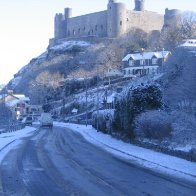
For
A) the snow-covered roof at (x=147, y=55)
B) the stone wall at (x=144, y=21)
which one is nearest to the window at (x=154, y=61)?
the snow-covered roof at (x=147, y=55)

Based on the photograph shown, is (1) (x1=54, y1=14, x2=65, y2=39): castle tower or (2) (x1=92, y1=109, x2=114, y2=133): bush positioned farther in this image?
(1) (x1=54, y1=14, x2=65, y2=39): castle tower

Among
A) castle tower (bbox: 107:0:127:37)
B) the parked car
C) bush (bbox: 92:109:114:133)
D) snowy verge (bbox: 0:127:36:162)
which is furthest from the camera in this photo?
castle tower (bbox: 107:0:127:37)

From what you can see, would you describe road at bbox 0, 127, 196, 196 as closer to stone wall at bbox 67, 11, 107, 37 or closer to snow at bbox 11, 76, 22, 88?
stone wall at bbox 67, 11, 107, 37

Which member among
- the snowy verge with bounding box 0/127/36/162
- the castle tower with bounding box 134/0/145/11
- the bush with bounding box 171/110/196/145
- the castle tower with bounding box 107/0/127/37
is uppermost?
the castle tower with bounding box 134/0/145/11

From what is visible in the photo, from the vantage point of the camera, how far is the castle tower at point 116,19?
142625 millimetres

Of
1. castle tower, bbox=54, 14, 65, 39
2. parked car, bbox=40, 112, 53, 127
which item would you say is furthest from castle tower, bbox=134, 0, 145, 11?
parked car, bbox=40, 112, 53, 127

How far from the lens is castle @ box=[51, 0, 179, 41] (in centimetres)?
14312

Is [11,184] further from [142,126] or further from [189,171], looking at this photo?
[142,126]

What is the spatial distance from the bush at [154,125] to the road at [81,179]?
5.69 m

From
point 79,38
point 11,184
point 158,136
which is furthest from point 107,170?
point 79,38

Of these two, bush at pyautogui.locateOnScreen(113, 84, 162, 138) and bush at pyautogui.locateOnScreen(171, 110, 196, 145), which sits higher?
bush at pyautogui.locateOnScreen(113, 84, 162, 138)

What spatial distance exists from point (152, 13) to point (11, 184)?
139439mm

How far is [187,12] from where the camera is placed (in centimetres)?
13550

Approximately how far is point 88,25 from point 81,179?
137149 mm
